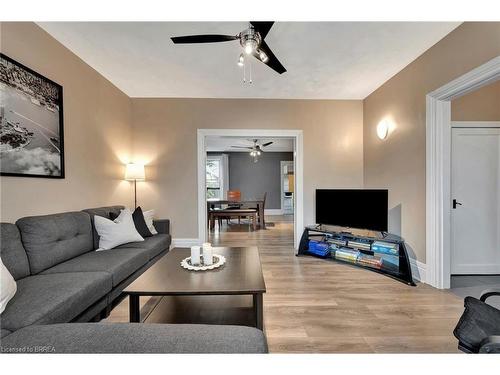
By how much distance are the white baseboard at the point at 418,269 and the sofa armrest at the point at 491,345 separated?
77.1 inches

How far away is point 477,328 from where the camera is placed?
44.4 inches

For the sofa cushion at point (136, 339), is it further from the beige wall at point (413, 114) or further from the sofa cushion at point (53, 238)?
the beige wall at point (413, 114)

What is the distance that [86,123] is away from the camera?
292 cm

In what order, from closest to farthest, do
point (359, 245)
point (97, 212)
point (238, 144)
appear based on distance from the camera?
1. point (97, 212)
2. point (359, 245)
3. point (238, 144)

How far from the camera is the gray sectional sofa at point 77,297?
3.25 feet

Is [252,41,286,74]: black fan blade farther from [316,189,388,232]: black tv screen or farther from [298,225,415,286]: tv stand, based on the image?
[298,225,415,286]: tv stand

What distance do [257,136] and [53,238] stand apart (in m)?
3.11

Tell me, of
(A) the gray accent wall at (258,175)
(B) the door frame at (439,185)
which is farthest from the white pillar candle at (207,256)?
(A) the gray accent wall at (258,175)

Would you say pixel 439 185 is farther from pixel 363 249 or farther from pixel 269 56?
pixel 269 56

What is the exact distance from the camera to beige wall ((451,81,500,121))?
110 inches

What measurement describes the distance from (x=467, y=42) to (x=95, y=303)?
3911 mm

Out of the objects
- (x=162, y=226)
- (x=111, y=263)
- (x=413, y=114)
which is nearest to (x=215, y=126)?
(x=162, y=226)
